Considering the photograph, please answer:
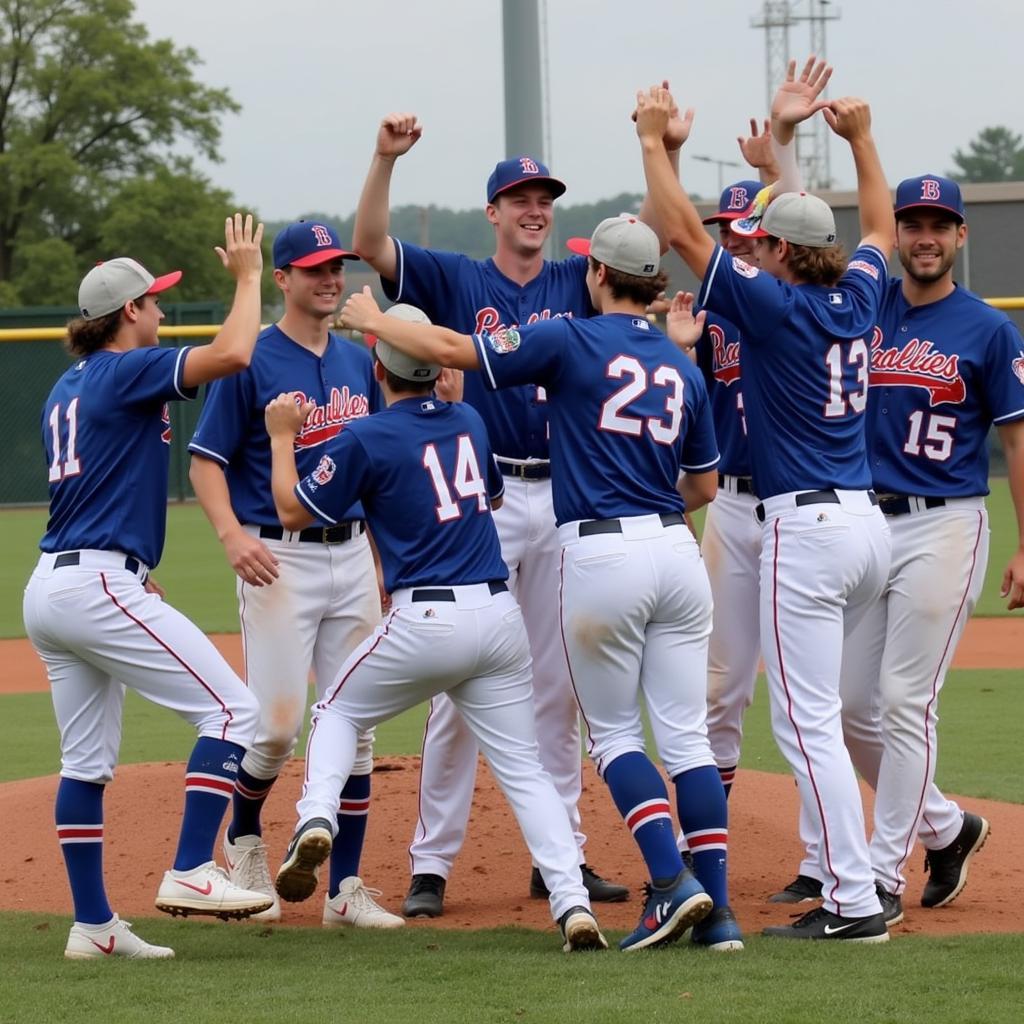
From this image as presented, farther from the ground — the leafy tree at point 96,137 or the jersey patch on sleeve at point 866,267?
the leafy tree at point 96,137

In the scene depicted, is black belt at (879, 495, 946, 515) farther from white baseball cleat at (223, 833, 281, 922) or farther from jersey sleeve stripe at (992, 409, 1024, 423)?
white baseball cleat at (223, 833, 281, 922)

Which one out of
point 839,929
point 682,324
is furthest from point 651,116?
point 839,929

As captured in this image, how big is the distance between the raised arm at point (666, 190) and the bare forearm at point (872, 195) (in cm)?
62

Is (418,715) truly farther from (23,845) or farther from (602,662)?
(602,662)

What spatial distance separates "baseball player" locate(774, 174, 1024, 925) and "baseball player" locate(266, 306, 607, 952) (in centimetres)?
116

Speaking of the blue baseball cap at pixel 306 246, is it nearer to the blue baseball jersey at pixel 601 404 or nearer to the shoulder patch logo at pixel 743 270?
the blue baseball jersey at pixel 601 404

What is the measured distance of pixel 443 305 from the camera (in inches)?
215

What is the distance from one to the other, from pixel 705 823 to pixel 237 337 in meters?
1.87

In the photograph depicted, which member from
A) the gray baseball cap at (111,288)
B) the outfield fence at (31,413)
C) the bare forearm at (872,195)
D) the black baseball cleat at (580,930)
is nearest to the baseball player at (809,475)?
the bare forearm at (872,195)

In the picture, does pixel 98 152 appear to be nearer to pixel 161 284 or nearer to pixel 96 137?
pixel 96 137

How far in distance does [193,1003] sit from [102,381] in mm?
1719

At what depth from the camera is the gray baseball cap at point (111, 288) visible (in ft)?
15.3

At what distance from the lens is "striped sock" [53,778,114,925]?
4535mm

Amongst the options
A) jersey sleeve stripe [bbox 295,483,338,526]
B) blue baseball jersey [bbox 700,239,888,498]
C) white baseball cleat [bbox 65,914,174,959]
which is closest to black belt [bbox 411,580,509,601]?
jersey sleeve stripe [bbox 295,483,338,526]
